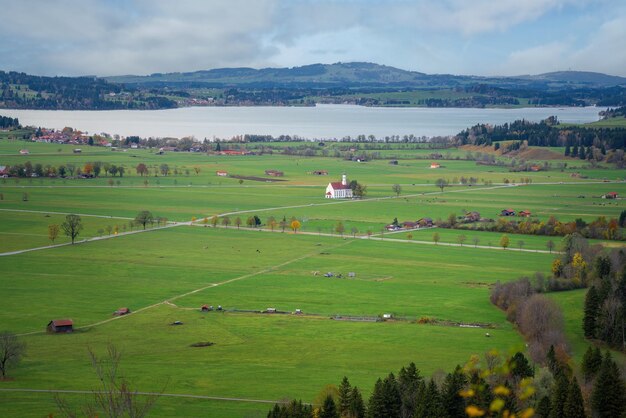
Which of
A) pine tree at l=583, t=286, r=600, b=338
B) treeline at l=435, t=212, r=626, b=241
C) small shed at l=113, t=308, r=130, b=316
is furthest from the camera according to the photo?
treeline at l=435, t=212, r=626, b=241

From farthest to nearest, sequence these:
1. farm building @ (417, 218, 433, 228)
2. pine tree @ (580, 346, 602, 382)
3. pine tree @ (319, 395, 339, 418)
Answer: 1. farm building @ (417, 218, 433, 228)
2. pine tree @ (580, 346, 602, 382)
3. pine tree @ (319, 395, 339, 418)

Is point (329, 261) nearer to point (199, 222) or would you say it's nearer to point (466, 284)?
point (466, 284)

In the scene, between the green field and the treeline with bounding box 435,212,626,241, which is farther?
the treeline with bounding box 435,212,626,241

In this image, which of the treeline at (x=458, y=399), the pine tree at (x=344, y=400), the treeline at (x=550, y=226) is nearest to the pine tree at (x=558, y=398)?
the treeline at (x=458, y=399)

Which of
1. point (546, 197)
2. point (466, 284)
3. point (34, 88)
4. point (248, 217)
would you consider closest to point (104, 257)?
point (248, 217)

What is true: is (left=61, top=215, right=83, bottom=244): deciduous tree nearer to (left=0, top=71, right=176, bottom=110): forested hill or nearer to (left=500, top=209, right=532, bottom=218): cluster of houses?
(left=500, top=209, right=532, bottom=218): cluster of houses

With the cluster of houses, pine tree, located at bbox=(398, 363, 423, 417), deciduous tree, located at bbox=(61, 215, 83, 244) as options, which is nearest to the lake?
the cluster of houses

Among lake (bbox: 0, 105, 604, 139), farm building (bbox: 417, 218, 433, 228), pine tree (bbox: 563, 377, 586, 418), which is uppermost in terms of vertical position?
lake (bbox: 0, 105, 604, 139)

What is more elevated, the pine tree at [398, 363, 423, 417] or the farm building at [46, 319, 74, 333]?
the pine tree at [398, 363, 423, 417]
